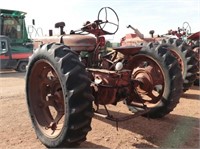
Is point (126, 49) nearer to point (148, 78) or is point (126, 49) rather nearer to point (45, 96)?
point (148, 78)

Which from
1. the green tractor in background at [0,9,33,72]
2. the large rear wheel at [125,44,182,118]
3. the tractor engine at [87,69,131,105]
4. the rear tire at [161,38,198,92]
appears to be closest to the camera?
the tractor engine at [87,69,131,105]

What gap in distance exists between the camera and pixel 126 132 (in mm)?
4613

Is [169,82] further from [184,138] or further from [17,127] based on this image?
[17,127]

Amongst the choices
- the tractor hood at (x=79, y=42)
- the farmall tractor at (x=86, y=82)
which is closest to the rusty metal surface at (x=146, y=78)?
the farmall tractor at (x=86, y=82)

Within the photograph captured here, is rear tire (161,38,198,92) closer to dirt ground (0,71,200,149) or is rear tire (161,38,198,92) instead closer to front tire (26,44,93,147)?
dirt ground (0,71,200,149)

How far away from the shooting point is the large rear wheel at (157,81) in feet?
15.7

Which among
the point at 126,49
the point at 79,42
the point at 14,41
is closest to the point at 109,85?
the point at 126,49

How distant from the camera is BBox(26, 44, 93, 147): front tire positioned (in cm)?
352

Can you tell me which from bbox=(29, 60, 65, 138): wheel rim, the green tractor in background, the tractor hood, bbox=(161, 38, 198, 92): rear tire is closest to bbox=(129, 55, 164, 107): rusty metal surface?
the tractor hood

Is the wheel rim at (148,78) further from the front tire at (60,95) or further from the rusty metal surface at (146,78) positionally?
the front tire at (60,95)

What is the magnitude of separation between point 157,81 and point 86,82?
172 centimetres

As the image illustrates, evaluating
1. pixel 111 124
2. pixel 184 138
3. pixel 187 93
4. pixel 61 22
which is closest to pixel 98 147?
pixel 111 124

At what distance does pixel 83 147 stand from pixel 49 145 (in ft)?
1.48

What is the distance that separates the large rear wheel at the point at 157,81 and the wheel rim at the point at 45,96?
125 centimetres
